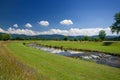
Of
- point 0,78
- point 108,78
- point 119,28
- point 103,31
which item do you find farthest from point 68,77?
point 103,31

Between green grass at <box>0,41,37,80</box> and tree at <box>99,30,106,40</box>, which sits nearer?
green grass at <box>0,41,37,80</box>

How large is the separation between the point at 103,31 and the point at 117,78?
142955 millimetres

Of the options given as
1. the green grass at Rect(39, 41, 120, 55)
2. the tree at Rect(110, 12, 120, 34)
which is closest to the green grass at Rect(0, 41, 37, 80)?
the green grass at Rect(39, 41, 120, 55)

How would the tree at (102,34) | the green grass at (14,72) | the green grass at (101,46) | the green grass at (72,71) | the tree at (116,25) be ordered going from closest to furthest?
the green grass at (14,72)
the green grass at (72,71)
the green grass at (101,46)
the tree at (116,25)
the tree at (102,34)

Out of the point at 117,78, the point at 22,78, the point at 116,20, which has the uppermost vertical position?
the point at 116,20

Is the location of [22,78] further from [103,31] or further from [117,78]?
[103,31]

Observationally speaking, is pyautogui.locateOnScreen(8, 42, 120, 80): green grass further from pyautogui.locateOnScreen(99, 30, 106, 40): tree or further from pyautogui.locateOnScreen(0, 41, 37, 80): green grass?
pyautogui.locateOnScreen(99, 30, 106, 40): tree

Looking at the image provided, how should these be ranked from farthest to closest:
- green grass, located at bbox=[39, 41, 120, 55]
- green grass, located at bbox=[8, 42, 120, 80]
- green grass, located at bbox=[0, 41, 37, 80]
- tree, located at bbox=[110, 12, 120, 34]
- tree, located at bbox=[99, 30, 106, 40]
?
tree, located at bbox=[99, 30, 106, 40], tree, located at bbox=[110, 12, 120, 34], green grass, located at bbox=[39, 41, 120, 55], green grass, located at bbox=[8, 42, 120, 80], green grass, located at bbox=[0, 41, 37, 80]

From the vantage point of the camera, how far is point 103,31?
15525 cm

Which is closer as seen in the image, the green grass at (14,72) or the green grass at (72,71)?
the green grass at (14,72)

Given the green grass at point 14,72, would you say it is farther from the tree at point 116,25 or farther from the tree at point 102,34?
the tree at point 102,34

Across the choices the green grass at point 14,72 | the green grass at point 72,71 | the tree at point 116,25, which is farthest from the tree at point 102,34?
the green grass at point 14,72

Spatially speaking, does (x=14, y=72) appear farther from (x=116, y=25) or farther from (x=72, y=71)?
(x=116, y=25)

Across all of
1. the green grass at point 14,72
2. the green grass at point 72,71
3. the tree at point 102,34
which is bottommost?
the green grass at point 72,71
